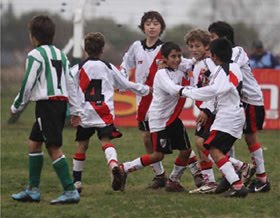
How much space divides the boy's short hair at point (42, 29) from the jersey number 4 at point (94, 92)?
36.7 inches

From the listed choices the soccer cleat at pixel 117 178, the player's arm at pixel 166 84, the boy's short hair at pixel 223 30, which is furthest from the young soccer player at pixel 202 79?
the soccer cleat at pixel 117 178

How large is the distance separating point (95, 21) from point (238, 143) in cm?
595

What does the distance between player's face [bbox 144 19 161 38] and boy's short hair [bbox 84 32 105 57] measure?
2.89ft

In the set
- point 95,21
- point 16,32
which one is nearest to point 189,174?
point 95,21

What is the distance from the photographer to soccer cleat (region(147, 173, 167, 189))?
1059 cm

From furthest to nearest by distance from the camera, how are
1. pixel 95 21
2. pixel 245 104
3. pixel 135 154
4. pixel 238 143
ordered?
pixel 95 21
pixel 238 143
pixel 135 154
pixel 245 104

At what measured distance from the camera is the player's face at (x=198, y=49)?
33.5 feet

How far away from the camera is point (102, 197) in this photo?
960 cm

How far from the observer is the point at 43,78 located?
9.01 metres

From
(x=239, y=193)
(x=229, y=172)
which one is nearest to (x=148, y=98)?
(x=229, y=172)

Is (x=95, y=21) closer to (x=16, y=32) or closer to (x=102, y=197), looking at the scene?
(x=16, y=32)

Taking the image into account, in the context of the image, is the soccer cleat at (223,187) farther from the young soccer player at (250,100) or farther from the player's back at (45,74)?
the player's back at (45,74)

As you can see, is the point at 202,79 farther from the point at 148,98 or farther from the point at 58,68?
the point at 58,68

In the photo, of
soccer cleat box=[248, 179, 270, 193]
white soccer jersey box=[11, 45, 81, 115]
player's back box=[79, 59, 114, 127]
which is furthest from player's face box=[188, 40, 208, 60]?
white soccer jersey box=[11, 45, 81, 115]
